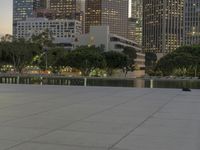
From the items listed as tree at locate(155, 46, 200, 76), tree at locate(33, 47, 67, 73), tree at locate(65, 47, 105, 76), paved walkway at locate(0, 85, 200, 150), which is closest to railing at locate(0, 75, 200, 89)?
paved walkway at locate(0, 85, 200, 150)

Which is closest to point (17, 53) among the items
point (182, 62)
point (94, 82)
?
point (182, 62)

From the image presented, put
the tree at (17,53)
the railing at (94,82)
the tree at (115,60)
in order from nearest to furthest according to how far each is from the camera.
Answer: the railing at (94,82)
the tree at (17,53)
the tree at (115,60)

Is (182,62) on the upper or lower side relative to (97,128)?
upper

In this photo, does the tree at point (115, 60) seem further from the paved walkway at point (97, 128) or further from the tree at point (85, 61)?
the paved walkway at point (97, 128)

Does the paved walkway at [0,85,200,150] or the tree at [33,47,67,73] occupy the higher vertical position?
the tree at [33,47,67,73]

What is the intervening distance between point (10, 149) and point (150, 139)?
3.34 meters

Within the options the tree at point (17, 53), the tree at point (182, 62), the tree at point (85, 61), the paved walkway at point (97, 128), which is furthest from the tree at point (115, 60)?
the paved walkway at point (97, 128)

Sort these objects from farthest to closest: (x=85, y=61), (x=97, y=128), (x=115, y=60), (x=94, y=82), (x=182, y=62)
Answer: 1. (x=115, y=60)
2. (x=182, y=62)
3. (x=85, y=61)
4. (x=94, y=82)
5. (x=97, y=128)

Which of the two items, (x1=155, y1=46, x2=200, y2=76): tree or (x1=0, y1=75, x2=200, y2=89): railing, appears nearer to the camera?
(x1=0, y1=75, x2=200, y2=89): railing

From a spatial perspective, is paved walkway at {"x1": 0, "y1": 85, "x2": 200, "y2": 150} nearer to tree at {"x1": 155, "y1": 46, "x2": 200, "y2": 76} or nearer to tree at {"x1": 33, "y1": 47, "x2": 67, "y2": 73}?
tree at {"x1": 33, "y1": 47, "x2": 67, "y2": 73}

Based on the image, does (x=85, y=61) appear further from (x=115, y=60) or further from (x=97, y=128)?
(x=97, y=128)

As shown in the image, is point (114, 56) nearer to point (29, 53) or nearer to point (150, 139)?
point (29, 53)

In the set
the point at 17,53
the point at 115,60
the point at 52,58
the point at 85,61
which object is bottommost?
the point at 85,61

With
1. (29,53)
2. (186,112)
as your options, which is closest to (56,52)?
(29,53)
